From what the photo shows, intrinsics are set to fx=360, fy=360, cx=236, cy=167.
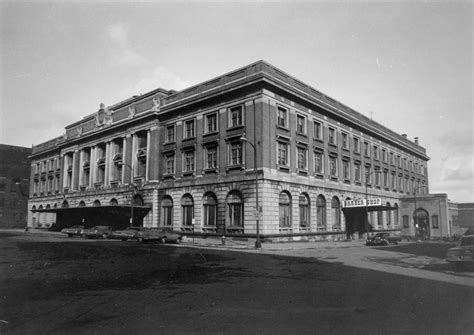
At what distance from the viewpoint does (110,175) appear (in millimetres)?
49688

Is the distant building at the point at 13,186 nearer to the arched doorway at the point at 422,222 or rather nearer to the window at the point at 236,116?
the window at the point at 236,116

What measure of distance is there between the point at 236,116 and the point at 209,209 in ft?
31.9

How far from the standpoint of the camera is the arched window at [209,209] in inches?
1412

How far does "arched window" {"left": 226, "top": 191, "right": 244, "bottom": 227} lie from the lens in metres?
33.5

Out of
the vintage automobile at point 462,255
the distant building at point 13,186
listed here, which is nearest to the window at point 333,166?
the vintage automobile at point 462,255

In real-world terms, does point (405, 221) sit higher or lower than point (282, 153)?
lower

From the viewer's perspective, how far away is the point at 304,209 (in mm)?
36844

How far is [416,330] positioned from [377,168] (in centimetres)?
4957

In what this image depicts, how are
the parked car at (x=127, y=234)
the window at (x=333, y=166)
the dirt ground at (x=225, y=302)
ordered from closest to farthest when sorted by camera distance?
the dirt ground at (x=225, y=302)
the parked car at (x=127, y=234)
the window at (x=333, y=166)

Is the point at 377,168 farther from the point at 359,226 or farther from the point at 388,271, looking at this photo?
the point at 388,271

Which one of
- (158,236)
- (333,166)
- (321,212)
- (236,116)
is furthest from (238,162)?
(333,166)

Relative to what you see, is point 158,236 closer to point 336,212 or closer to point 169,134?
point 169,134

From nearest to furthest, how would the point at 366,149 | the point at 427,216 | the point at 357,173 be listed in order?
the point at 357,173 → the point at 366,149 → the point at 427,216

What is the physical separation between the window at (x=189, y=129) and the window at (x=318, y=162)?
45.3ft
